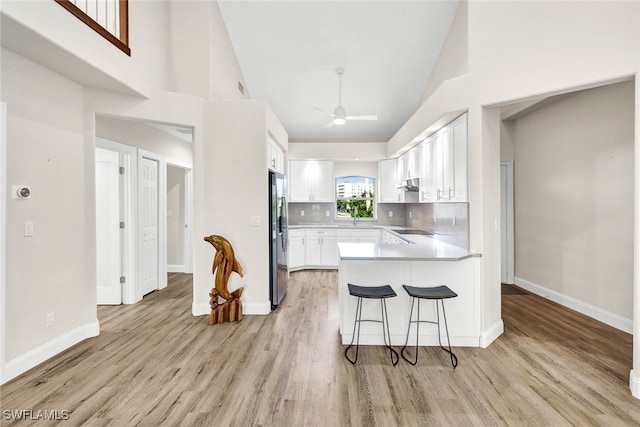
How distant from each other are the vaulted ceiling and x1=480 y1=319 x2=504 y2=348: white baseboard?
324cm

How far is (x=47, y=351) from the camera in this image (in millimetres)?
2719

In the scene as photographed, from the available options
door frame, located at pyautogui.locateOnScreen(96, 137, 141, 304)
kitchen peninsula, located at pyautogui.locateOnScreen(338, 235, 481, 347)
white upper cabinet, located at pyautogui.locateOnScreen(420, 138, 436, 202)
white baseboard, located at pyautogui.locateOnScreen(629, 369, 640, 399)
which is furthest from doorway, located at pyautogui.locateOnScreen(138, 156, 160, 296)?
white baseboard, located at pyautogui.locateOnScreen(629, 369, 640, 399)

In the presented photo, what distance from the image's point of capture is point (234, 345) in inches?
118

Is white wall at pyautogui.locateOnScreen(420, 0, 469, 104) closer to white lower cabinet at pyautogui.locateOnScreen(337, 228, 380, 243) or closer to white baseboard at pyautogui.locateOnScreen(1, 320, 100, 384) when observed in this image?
white lower cabinet at pyautogui.locateOnScreen(337, 228, 380, 243)

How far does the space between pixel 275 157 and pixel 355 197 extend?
2.82 metres

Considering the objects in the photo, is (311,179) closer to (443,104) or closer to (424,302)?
(443,104)

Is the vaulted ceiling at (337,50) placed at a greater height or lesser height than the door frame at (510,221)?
greater

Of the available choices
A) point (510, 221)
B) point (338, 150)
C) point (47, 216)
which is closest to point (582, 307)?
point (510, 221)

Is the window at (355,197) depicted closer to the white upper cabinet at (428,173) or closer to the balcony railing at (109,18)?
the white upper cabinet at (428,173)

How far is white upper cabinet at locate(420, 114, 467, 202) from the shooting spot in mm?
3305

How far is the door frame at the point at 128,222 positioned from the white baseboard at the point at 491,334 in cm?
439

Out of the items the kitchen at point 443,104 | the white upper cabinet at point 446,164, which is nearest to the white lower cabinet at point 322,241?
the white upper cabinet at point 446,164

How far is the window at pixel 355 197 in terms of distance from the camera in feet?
23.2

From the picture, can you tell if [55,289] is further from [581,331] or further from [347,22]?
[581,331]
